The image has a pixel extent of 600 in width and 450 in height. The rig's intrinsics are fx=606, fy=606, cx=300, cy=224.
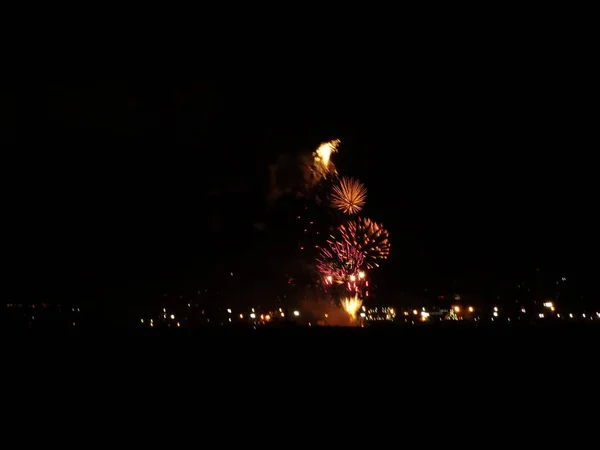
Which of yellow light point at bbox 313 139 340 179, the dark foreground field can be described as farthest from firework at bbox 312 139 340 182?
the dark foreground field

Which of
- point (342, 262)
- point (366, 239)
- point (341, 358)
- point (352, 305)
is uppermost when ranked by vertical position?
point (366, 239)

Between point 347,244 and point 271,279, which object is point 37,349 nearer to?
point 347,244

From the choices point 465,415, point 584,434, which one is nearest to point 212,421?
point 465,415

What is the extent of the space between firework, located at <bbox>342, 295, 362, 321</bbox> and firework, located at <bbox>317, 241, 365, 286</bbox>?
249 centimetres

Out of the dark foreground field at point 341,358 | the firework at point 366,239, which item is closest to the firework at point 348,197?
the firework at point 366,239

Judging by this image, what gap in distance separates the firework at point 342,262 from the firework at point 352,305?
2.49 metres

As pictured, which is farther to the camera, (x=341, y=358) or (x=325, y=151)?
(x=325, y=151)

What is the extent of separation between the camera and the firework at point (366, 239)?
24.1m

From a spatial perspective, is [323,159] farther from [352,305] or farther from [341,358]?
[341,358]

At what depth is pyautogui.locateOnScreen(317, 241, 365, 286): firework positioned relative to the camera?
940 inches

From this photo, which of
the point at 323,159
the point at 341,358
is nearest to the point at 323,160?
the point at 323,159

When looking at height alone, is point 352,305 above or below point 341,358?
above

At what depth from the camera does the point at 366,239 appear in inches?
959

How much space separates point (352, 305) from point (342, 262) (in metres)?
4.25
